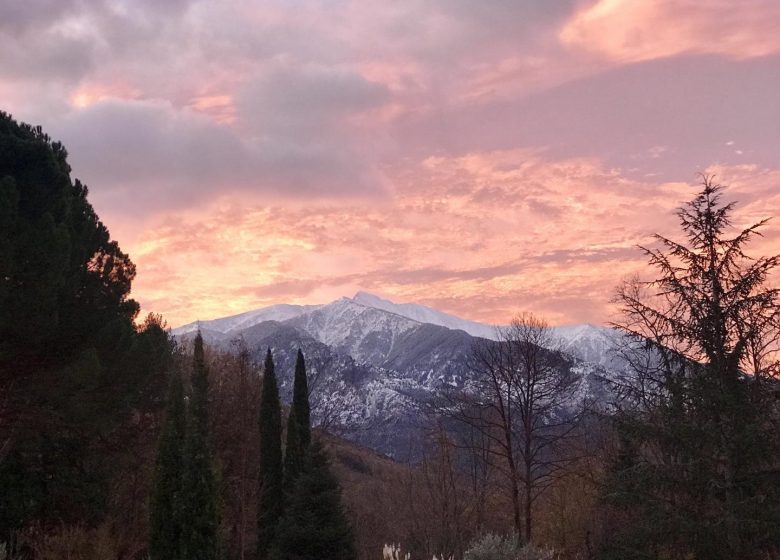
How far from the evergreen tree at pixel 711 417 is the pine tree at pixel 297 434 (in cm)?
1567

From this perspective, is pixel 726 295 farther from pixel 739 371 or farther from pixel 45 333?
pixel 45 333

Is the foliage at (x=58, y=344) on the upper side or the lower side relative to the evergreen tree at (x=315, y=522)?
upper

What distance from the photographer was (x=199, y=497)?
1872cm

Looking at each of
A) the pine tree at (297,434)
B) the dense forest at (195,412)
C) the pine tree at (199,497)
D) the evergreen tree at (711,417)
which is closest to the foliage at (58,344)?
the dense forest at (195,412)

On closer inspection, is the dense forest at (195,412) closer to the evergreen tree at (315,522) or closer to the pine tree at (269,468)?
the evergreen tree at (315,522)

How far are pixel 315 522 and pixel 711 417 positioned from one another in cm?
1235

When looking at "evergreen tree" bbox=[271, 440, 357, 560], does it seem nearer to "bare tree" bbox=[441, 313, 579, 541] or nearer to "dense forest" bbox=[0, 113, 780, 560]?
"dense forest" bbox=[0, 113, 780, 560]

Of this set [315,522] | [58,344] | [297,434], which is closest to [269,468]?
[297,434]

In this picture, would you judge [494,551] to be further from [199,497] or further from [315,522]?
[199,497]

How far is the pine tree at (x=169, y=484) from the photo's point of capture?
18.1 meters

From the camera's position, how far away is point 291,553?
64.9ft

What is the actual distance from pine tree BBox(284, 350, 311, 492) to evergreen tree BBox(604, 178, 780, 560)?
15.7 metres

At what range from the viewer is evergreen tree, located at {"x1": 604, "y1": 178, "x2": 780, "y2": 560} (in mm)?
16312

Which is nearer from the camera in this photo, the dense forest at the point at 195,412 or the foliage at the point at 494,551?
the foliage at the point at 494,551
